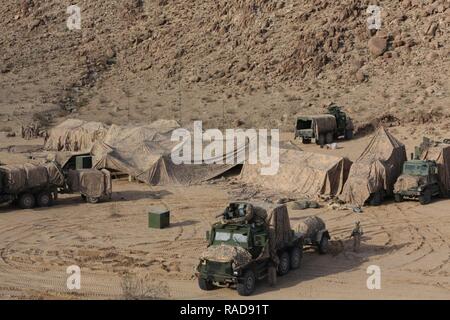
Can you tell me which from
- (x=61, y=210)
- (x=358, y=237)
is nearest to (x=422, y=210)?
(x=358, y=237)

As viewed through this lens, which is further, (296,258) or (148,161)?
(148,161)

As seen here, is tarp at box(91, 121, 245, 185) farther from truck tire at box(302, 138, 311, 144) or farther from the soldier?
the soldier

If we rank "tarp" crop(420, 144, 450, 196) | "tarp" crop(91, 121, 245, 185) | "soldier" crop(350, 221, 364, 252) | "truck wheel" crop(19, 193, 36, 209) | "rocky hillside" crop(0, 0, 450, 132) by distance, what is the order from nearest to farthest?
"soldier" crop(350, 221, 364, 252) < "truck wheel" crop(19, 193, 36, 209) < "tarp" crop(420, 144, 450, 196) < "tarp" crop(91, 121, 245, 185) < "rocky hillside" crop(0, 0, 450, 132)

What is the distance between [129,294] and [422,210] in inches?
524

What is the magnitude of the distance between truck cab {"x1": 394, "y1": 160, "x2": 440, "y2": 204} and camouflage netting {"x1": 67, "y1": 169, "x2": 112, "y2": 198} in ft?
34.7

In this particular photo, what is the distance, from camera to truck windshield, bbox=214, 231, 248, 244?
1816cm

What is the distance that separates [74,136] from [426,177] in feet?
62.8

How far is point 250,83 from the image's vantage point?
172 feet

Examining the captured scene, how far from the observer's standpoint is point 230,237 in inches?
720

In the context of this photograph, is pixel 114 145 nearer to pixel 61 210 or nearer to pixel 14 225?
pixel 61 210

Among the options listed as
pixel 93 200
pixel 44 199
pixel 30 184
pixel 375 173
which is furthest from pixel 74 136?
pixel 375 173

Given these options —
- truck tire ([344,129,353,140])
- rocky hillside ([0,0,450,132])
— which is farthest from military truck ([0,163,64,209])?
rocky hillside ([0,0,450,132])

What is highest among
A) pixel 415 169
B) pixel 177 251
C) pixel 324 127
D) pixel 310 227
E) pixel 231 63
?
pixel 231 63

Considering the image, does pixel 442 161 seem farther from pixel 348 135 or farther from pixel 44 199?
pixel 44 199
